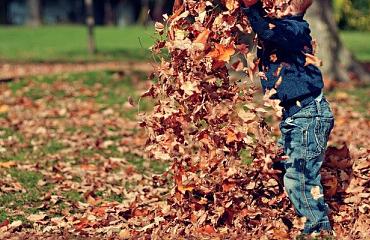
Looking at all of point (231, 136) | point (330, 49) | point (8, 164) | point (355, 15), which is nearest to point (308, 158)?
point (231, 136)

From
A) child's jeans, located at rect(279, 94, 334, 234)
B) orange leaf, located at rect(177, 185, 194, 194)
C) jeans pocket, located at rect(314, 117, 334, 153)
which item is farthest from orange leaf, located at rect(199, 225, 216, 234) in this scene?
jeans pocket, located at rect(314, 117, 334, 153)

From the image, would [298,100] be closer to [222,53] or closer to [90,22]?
[222,53]

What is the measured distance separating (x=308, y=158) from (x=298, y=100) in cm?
39

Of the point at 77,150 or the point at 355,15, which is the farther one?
the point at 355,15

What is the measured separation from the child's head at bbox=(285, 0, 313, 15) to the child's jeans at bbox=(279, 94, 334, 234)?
23.9 inches

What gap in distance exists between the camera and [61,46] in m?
26.8

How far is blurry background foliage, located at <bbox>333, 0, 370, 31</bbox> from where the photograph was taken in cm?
4306

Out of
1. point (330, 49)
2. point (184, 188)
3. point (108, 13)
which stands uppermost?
point (184, 188)

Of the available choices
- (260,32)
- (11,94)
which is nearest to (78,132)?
(11,94)

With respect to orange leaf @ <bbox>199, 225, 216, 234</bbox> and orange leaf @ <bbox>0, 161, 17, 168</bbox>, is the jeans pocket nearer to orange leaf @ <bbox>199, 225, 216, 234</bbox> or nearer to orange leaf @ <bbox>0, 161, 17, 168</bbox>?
orange leaf @ <bbox>199, 225, 216, 234</bbox>

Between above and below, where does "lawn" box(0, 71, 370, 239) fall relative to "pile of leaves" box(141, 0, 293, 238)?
below

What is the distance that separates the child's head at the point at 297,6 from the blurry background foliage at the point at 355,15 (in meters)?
37.8

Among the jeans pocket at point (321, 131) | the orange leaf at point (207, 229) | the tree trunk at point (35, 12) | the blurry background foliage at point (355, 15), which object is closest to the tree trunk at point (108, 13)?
the tree trunk at point (35, 12)

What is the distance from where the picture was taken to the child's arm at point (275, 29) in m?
5.33
